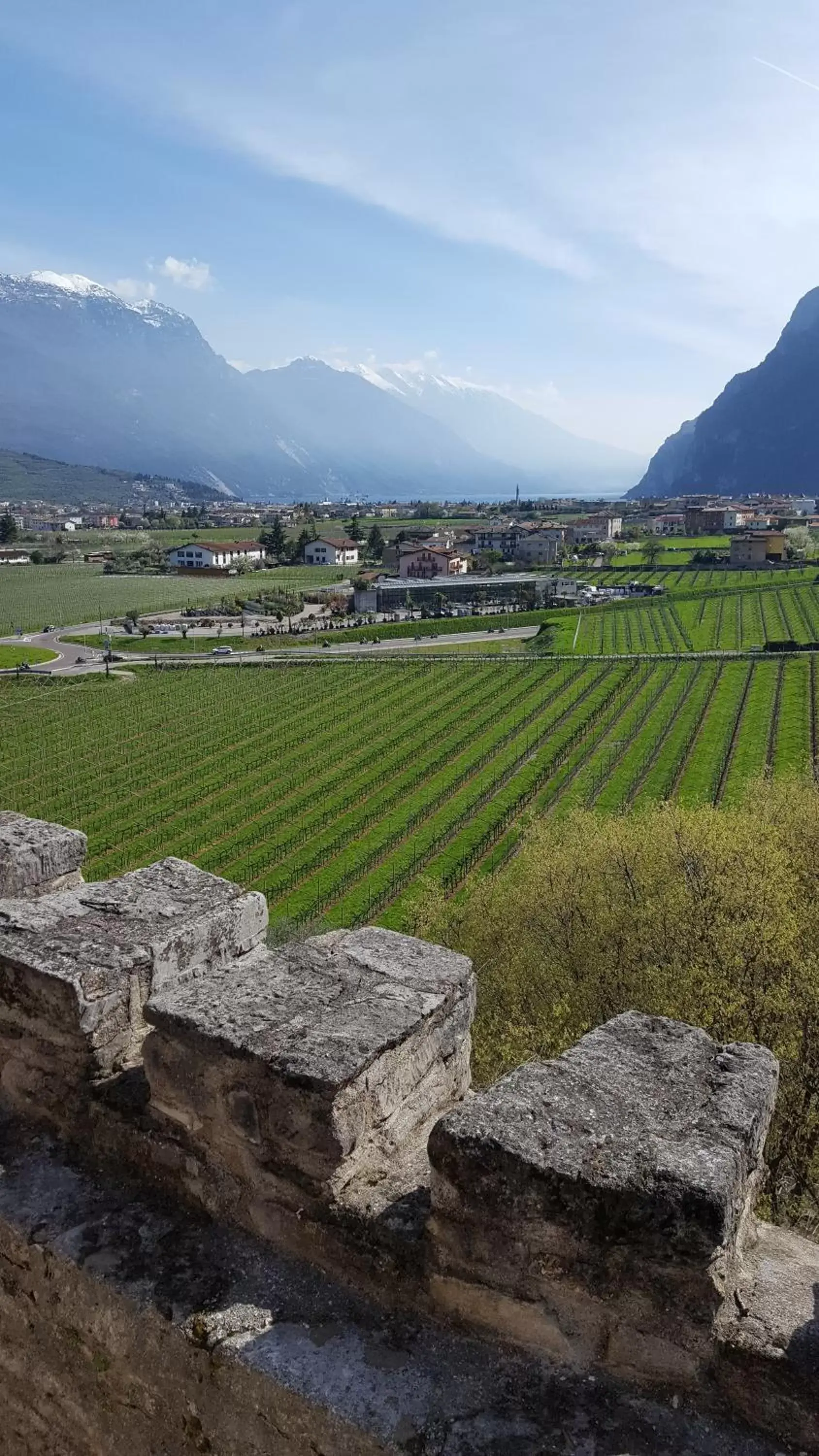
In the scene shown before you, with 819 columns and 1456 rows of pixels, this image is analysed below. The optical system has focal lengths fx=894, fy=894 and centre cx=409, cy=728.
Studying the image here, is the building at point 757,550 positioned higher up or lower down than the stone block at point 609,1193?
higher up

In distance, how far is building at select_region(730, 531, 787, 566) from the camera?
140m

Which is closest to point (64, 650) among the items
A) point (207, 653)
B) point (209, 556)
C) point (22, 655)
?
point (22, 655)

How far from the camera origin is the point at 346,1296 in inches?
156

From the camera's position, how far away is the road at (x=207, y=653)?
282 feet

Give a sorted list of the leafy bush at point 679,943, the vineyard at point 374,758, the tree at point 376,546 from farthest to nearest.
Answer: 1. the tree at point 376,546
2. the vineyard at point 374,758
3. the leafy bush at point 679,943

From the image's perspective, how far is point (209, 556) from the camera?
574 ft

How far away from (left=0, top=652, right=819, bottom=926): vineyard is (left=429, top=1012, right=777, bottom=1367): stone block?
29.2 m

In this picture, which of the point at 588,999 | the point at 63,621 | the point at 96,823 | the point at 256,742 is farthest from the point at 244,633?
the point at 588,999

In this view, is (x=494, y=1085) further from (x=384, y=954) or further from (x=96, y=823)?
(x=96, y=823)

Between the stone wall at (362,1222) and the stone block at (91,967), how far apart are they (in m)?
0.02

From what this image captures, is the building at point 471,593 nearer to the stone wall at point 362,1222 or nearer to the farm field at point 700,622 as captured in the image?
the farm field at point 700,622

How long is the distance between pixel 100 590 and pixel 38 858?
147 metres

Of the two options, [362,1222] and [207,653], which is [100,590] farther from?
[362,1222]

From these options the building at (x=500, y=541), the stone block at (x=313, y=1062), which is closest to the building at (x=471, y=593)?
the building at (x=500, y=541)
